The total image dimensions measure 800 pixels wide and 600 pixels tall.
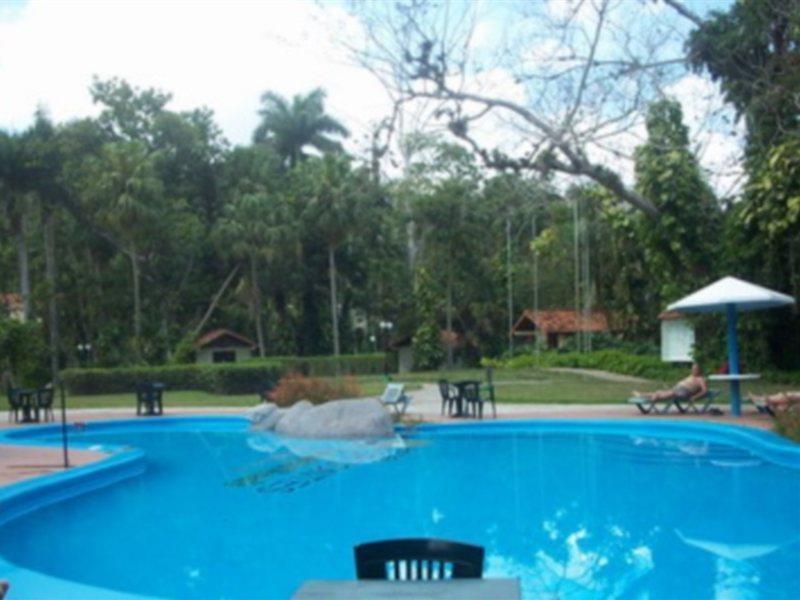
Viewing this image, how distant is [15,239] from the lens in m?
39.7

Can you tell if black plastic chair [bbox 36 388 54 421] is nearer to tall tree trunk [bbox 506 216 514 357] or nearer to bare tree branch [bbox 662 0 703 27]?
bare tree branch [bbox 662 0 703 27]

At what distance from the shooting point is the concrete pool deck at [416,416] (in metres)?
12.5

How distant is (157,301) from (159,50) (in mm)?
23892

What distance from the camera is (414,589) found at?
348cm

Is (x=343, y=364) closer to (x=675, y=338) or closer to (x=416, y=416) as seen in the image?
(x=675, y=338)

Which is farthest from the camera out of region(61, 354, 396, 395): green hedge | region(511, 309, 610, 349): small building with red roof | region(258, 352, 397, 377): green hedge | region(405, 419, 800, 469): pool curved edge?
region(511, 309, 610, 349): small building with red roof

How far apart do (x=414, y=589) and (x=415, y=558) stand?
34cm

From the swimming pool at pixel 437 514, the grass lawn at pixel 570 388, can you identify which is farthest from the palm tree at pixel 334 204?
the swimming pool at pixel 437 514

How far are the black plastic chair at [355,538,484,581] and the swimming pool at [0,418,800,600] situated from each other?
235 cm

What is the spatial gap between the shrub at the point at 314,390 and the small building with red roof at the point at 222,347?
2257 cm

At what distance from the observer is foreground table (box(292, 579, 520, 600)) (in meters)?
3.41

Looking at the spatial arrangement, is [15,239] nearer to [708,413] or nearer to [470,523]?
[708,413]

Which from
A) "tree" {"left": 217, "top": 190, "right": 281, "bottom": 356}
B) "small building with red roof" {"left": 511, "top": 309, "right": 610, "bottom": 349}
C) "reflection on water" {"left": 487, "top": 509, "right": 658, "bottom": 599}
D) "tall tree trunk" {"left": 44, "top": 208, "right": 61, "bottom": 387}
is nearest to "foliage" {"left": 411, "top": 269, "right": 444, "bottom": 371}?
"small building with red roof" {"left": 511, "top": 309, "right": 610, "bottom": 349}

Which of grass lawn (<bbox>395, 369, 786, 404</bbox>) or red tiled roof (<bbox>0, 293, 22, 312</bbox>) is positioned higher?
red tiled roof (<bbox>0, 293, 22, 312</bbox>)
